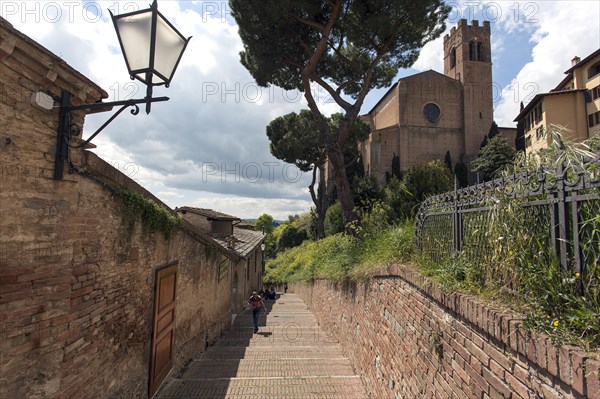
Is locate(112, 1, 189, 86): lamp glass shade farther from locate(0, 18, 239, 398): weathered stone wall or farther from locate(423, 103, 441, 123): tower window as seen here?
locate(423, 103, 441, 123): tower window

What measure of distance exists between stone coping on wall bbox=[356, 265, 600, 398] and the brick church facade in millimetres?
37379

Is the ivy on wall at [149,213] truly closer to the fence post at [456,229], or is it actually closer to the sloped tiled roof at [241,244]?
the fence post at [456,229]

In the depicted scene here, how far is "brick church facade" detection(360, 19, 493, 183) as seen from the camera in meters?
40.0

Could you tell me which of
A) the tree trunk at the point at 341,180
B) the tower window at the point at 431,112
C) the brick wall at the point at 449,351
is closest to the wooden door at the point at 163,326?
the brick wall at the point at 449,351

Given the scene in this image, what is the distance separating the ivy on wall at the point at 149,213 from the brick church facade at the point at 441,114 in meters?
35.6

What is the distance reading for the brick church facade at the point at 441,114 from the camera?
40.0 m

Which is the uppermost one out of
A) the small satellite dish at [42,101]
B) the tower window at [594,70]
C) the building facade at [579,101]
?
the tower window at [594,70]

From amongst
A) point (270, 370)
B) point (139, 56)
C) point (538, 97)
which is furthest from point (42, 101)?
point (538, 97)

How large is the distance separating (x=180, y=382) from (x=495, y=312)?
5952 mm

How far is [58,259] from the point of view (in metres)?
3.13

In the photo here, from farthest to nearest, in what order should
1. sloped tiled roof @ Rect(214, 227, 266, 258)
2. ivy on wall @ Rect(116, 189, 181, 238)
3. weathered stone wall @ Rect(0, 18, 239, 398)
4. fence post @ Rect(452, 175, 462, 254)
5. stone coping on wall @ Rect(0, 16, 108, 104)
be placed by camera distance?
sloped tiled roof @ Rect(214, 227, 266, 258) → ivy on wall @ Rect(116, 189, 181, 238) → fence post @ Rect(452, 175, 462, 254) → weathered stone wall @ Rect(0, 18, 239, 398) → stone coping on wall @ Rect(0, 16, 108, 104)

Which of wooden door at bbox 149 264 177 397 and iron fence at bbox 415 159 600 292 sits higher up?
iron fence at bbox 415 159 600 292

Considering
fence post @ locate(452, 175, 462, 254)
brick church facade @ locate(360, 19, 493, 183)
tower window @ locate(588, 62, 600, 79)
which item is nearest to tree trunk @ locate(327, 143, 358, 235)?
fence post @ locate(452, 175, 462, 254)

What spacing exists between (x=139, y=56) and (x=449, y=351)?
13.0 ft
